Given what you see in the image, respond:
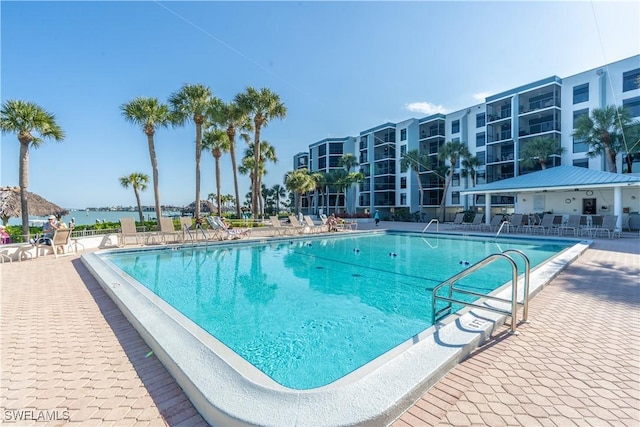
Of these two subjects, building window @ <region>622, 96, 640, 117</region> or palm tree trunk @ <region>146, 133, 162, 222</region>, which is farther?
building window @ <region>622, 96, 640, 117</region>

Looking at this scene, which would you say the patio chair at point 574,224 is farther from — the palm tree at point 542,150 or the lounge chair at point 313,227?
the lounge chair at point 313,227

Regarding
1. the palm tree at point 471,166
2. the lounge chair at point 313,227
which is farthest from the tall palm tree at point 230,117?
the palm tree at point 471,166

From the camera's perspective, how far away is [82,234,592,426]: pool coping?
6.86 ft

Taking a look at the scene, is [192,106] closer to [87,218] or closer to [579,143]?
[579,143]

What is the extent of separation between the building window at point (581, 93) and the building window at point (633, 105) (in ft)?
8.89

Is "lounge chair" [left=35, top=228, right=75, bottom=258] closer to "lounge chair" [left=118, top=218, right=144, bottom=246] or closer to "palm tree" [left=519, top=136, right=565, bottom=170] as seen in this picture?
"lounge chair" [left=118, top=218, right=144, bottom=246]

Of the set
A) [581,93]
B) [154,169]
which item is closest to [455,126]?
[581,93]

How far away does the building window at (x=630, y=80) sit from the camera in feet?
76.8

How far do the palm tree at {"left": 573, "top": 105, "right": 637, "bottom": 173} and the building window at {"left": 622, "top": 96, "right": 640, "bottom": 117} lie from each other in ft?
11.2

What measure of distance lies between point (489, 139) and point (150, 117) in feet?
104

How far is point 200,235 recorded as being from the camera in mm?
15328

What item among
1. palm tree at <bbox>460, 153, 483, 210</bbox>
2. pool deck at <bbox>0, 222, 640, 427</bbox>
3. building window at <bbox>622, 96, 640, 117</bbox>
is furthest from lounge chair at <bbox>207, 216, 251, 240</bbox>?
building window at <bbox>622, 96, 640, 117</bbox>

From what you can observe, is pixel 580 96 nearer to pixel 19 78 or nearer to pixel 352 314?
pixel 352 314

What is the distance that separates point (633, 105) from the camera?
77.3 ft
